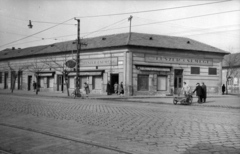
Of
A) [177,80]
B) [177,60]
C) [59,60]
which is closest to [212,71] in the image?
[177,80]

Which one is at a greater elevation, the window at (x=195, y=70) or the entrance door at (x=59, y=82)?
the window at (x=195, y=70)

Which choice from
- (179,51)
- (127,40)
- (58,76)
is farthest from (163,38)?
(58,76)

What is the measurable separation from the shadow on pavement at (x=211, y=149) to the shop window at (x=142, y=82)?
23.7m

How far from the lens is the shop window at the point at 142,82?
3000 centimetres

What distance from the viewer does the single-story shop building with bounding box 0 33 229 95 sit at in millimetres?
29594

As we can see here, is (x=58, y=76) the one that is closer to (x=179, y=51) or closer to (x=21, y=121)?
(x=179, y=51)

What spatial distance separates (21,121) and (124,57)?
20423 mm

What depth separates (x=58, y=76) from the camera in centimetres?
3688

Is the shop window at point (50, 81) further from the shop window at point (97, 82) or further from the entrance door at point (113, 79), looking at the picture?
the entrance door at point (113, 79)

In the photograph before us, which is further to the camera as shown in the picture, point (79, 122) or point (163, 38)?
point (163, 38)

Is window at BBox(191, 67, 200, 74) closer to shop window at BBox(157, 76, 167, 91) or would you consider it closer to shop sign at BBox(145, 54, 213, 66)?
shop sign at BBox(145, 54, 213, 66)

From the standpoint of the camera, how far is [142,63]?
29969mm

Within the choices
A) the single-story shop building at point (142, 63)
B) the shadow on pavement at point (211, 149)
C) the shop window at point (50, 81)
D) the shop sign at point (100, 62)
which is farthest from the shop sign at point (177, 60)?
the shadow on pavement at point (211, 149)

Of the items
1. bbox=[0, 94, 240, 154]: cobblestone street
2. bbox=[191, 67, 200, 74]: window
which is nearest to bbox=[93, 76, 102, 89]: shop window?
bbox=[191, 67, 200, 74]: window
